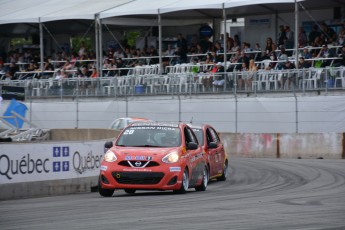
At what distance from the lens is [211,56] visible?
137 ft

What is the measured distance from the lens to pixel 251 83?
35.2 m

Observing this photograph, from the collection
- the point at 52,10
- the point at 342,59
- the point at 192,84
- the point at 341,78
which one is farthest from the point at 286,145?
the point at 52,10

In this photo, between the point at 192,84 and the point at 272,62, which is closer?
the point at 192,84

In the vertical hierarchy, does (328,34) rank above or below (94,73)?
above

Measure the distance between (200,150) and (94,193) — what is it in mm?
2307

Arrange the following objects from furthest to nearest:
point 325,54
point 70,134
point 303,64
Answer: point 70,134, point 325,54, point 303,64

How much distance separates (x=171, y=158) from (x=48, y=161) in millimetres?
2476

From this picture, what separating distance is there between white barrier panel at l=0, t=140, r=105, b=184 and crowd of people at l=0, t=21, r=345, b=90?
1540 centimetres

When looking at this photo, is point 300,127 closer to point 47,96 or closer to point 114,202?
point 47,96

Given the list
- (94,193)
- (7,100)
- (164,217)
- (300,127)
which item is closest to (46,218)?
(164,217)

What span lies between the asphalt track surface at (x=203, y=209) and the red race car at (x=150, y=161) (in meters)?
0.25

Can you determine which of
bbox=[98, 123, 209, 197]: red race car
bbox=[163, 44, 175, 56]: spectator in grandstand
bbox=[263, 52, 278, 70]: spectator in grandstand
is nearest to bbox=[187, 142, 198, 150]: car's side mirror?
bbox=[98, 123, 209, 197]: red race car

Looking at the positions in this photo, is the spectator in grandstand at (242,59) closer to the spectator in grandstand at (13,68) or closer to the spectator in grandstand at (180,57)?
the spectator in grandstand at (180,57)

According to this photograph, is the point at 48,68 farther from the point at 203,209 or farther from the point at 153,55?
the point at 203,209
